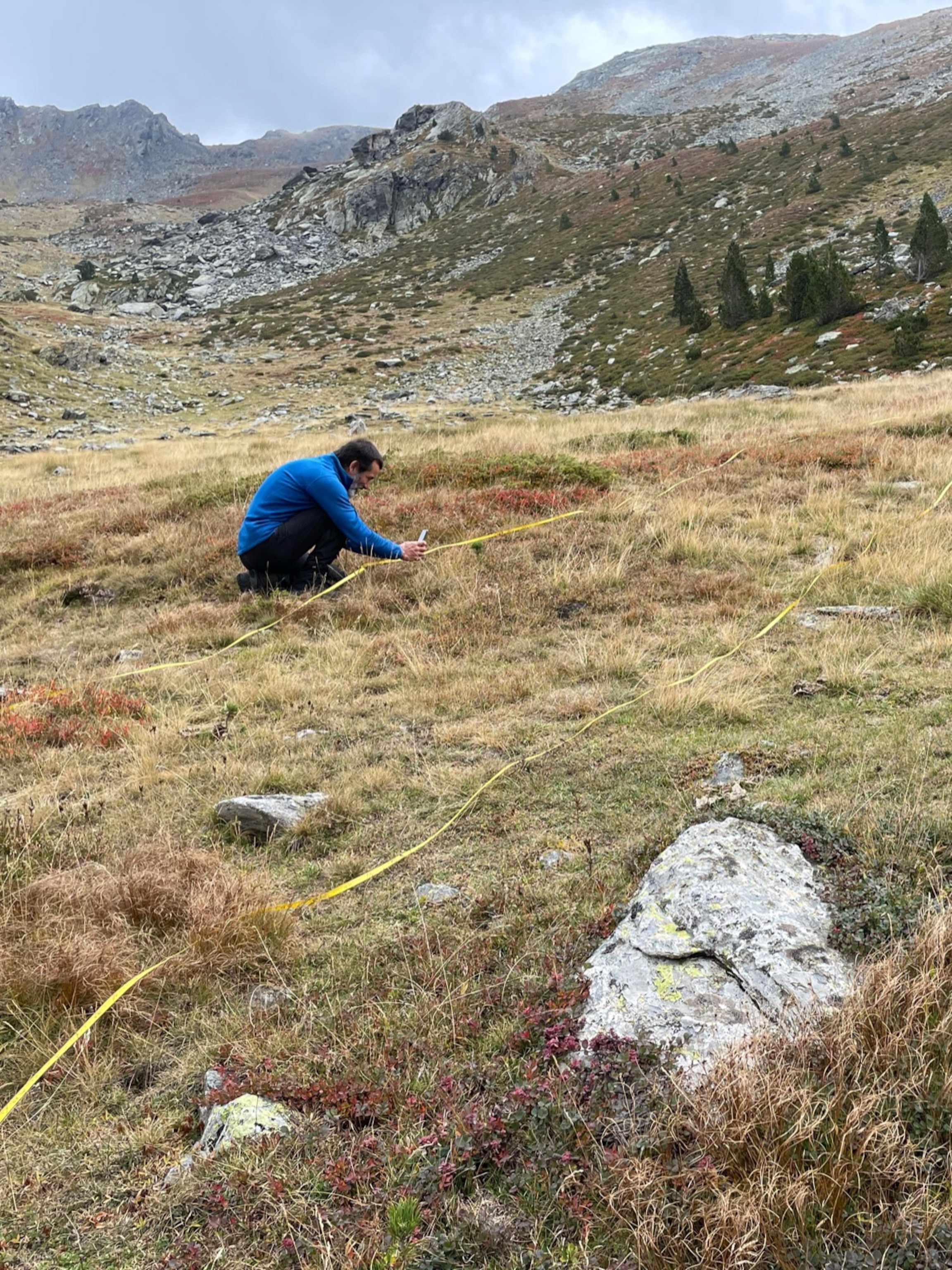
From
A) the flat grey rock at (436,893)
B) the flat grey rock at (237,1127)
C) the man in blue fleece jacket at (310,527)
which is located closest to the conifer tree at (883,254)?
the man in blue fleece jacket at (310,527)

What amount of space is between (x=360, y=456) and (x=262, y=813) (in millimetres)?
4360

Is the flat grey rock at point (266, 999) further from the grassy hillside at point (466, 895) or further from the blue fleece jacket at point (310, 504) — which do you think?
the blue fleece jacket at point (310, 504)

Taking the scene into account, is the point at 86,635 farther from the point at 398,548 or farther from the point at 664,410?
the point at 664,410

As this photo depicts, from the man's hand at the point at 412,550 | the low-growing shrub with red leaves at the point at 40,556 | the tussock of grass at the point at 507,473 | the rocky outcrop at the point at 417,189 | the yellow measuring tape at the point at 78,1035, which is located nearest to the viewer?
the yellow measuring tape at the point at 78,1035

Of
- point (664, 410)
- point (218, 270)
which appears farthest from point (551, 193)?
point (664, 410)

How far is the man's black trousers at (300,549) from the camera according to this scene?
7.25 m

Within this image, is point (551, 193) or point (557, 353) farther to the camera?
point (551, 193)

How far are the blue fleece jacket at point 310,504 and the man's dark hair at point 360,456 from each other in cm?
10

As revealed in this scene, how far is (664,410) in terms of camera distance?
1814 centimetres

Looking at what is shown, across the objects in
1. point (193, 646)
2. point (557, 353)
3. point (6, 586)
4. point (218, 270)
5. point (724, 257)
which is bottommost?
point (193, 646)

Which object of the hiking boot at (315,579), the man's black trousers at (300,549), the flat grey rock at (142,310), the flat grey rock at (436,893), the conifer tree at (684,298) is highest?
the flat grey rock at (142,310)

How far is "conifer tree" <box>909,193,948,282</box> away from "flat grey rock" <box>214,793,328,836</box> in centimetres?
3560

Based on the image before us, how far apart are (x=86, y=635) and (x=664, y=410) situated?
1535 cm

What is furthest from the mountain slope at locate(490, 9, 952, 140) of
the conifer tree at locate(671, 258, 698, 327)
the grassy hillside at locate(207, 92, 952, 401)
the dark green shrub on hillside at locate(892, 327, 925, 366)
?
the dark green shrub on hillside at locate(892, 327, 925, 366)
